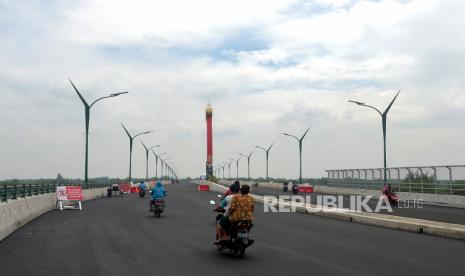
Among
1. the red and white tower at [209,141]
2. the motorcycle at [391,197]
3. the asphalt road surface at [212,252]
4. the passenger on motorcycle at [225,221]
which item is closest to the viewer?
the asphalt road surface at [212,252]

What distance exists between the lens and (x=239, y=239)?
1323 centimetres

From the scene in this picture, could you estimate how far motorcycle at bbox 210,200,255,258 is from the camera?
43.0 feet

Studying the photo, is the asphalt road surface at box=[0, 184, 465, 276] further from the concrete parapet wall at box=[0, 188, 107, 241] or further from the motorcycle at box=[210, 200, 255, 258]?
the concrete parapet wall at box=[0, 188, 107, 241]

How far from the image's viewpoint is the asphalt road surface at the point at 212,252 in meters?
11.4

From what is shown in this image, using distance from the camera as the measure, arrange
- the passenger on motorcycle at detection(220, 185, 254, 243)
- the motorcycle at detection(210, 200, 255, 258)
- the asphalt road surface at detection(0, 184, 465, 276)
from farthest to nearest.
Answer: the passenger on motorcycle at detection(220, 185, 254, 243)
the motorcycle at detection(210, 200, 255, 258)
the asphalt road surface at detection(0, 184, 465, 276)

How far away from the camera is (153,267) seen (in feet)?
38.0

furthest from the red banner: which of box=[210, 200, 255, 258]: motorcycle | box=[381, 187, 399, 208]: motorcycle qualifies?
box=[210, 200, 255, 258]: motorcycle

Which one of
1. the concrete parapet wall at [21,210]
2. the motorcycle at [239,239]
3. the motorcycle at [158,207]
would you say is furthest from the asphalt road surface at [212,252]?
the motorcycle at [158,207]

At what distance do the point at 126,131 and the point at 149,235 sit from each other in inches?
2272

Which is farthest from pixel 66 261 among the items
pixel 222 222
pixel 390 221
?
pixel 390 221

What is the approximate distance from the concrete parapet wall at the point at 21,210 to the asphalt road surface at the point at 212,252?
1.42 ft

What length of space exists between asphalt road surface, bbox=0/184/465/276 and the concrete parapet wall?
0.43m

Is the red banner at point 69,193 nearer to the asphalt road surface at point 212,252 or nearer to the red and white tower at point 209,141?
the asphalt road surface at point 212,252

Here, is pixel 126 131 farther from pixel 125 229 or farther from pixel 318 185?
pixel 125 229
